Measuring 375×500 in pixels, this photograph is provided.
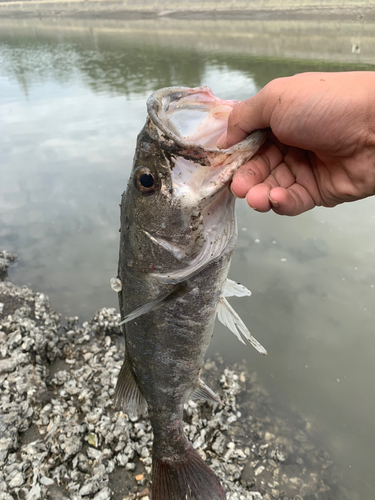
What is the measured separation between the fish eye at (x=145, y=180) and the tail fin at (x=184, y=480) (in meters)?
1.85

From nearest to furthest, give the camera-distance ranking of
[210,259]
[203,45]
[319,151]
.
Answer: [319,151] → [210,259] → [203,45]

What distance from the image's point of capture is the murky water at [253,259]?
131 inches

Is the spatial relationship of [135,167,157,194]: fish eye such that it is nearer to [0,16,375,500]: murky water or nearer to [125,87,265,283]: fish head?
[125,87,265,283]: fish head

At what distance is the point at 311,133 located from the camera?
5.20ft

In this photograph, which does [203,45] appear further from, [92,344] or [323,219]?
[92,344]

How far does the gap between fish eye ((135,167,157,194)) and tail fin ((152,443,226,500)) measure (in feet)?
6.06

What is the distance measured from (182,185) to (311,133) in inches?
25.1

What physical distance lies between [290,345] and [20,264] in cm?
403

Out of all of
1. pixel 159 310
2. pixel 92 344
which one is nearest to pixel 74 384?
pixel 92 344

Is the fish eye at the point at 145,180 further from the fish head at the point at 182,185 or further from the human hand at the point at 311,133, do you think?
the human hand at the point at 311,133

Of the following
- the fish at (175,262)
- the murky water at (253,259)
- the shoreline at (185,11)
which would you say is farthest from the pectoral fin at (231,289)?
the shoreline at (185,11)

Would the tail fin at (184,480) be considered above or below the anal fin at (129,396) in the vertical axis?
below

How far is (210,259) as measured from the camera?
6.27 ft

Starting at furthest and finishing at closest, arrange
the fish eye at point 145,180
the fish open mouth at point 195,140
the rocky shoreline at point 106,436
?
the rocky shoreline at point 106,436 < the fish eye at point 145,180 < the fish open mouth at point 195,140
